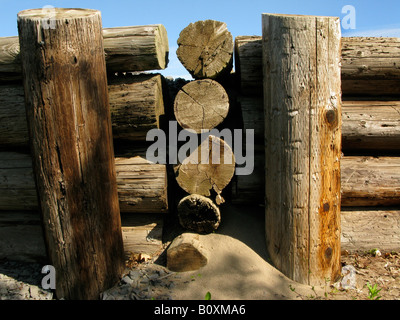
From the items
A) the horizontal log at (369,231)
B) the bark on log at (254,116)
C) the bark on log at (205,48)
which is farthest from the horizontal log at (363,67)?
the horizontal log at (369,231)

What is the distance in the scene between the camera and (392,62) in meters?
4.28

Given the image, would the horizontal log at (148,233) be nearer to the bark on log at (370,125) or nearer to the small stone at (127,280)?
the small stone at (127,280)

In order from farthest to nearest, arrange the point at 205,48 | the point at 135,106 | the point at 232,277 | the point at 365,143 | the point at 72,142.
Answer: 1. the point at 365,143
2. the point at 135,106
3. the point at 205,48
4. the point at 232,277
5. the point at 72,142

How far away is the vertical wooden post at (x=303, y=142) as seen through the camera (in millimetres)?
3393

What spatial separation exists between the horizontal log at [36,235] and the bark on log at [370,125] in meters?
2.34

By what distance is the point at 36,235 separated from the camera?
428cm

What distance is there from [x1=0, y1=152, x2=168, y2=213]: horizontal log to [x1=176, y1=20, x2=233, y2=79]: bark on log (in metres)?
1.12

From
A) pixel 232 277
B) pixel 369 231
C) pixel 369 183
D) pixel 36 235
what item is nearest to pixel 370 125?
pixel 369 183

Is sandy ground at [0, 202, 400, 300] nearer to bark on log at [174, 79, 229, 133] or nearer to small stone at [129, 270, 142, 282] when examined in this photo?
small stone at [129, 270, 142, 282]

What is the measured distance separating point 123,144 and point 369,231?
2.92 meters

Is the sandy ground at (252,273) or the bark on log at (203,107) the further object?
the bark on log at (203,107)

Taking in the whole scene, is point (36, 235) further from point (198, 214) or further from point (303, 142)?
point (303, 142)
